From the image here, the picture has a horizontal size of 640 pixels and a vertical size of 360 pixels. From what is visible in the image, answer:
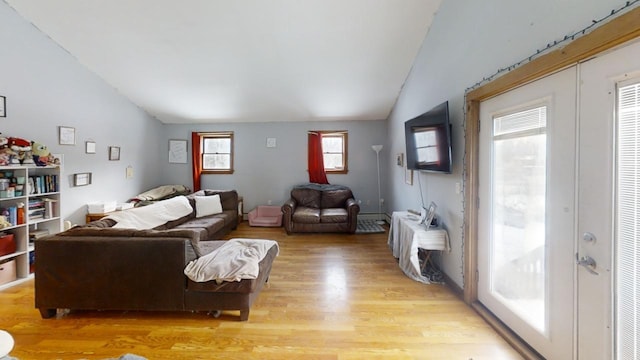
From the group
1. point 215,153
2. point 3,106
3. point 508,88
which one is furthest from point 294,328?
point 215,153

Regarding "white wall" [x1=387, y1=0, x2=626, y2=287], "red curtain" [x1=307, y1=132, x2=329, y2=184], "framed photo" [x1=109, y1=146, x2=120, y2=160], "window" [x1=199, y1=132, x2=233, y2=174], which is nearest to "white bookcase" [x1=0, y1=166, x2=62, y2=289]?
"framed photo" [x1=109, y1=146, x2=120, y2=160]

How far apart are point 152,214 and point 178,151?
8.90ft

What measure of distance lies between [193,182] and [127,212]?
2746mm

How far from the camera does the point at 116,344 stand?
1973 millimetres

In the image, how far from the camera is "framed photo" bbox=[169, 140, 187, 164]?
245 inches

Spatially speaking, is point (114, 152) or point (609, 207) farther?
point (114, 152)

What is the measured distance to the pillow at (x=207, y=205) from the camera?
4.88 meters

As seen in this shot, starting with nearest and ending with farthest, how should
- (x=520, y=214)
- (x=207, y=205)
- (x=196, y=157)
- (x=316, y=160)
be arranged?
(x=520, y=214), (x=207, y=205), (x=316, y=160), (x=196, y=157)

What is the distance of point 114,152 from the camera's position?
15.8 feet

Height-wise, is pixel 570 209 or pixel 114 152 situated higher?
pixel 114 152

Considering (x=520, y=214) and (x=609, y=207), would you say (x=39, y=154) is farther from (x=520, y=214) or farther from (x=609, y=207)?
(x=609, y=207)

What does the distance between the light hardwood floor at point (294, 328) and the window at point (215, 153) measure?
146 inches

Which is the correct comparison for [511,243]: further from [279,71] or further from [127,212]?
[127,212]

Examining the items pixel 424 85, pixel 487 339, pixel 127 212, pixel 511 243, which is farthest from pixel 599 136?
pixel 127 212
